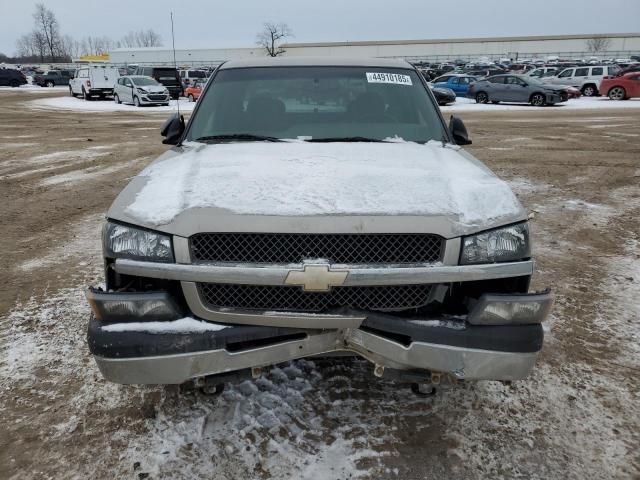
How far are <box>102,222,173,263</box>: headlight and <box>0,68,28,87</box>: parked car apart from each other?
58.2 meters

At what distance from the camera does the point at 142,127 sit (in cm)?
1712

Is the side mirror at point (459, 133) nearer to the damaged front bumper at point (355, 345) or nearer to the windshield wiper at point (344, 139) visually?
the windshield wiper at point (344, 139)

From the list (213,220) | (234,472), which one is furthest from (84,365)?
(213,220)

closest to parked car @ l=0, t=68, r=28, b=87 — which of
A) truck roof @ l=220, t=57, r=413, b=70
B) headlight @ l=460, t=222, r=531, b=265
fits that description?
truck roof @ l=220, t=57, r=413, b=70

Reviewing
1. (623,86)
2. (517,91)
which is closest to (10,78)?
(517,91)

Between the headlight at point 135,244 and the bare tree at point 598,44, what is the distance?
10570cm

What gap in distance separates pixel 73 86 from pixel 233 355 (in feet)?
117

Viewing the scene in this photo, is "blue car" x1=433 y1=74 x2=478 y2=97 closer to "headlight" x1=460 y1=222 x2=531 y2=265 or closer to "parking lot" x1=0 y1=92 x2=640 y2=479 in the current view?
"parking lot" x1=0 y1=92 x2=640 y2=479

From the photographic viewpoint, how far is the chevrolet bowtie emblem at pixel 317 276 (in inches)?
88.4

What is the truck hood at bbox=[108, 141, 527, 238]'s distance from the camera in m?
2.33

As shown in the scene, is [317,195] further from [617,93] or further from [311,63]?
[617,93]

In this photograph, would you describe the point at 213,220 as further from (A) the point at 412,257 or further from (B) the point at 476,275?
(B) the point at 476,275

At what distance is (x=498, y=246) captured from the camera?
7.95 feet

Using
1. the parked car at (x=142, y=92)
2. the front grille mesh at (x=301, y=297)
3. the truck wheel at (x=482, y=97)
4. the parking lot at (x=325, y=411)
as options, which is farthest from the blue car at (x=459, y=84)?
the front grille mesh at (x=301, y=297)
